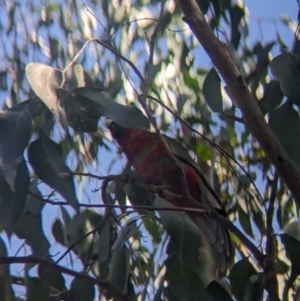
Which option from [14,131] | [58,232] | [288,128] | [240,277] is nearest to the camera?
[14,131]

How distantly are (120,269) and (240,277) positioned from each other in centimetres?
32

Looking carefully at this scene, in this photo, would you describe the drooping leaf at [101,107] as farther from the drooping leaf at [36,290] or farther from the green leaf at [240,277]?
the green leaf at [240,277]

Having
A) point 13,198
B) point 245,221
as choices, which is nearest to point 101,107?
point 13,198

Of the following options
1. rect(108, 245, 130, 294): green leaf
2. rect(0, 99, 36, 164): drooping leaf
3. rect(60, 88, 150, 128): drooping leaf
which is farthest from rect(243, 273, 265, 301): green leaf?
rect(0, 99, 36, 164): drooping leaf

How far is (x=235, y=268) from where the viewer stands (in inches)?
68.2

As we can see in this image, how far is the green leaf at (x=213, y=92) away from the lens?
1.72m

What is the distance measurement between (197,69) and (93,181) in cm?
69

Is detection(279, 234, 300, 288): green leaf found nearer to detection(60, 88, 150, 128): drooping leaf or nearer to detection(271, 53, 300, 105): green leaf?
detection(271, 53, 300, 105): green leaf

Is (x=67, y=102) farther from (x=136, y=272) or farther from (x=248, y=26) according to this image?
(x=248, y=26)

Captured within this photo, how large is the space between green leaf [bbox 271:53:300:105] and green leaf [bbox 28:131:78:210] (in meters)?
0.57

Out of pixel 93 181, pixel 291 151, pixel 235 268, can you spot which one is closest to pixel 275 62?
pixel 291 151

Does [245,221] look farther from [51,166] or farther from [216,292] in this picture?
[51,166]

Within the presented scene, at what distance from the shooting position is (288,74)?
1639 millimetres

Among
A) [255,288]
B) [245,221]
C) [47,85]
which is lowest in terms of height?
[255,288]
